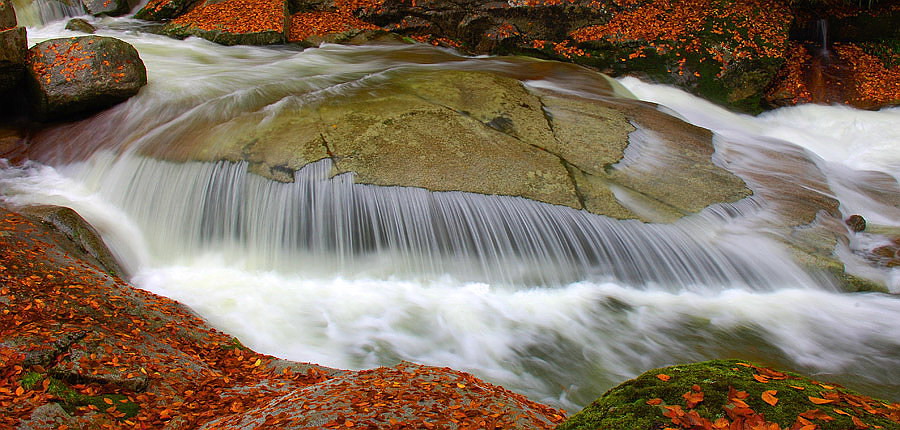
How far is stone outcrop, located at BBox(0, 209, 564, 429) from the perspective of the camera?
3537 millimetres

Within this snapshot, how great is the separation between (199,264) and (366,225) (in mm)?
2228

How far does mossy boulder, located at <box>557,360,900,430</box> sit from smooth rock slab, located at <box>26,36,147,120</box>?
975 centimetres

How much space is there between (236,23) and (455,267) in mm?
9520

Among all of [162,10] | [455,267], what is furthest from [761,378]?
[162,10]

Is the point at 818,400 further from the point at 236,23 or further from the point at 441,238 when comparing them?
the point at 236,23

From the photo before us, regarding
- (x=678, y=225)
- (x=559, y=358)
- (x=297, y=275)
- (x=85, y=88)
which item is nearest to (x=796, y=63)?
(x=678, y=225)

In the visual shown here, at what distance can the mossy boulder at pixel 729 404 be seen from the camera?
6.46 ft

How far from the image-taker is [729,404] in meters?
2.07

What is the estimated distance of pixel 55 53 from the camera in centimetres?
911

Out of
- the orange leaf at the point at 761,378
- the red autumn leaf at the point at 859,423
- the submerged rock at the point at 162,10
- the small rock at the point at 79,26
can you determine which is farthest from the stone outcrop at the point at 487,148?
the submerged rock at the point at 162,10

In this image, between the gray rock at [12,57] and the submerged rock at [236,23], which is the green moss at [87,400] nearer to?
the gray rock at [12,57]

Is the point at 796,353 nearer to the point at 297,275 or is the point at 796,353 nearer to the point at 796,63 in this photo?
the point at 297,275

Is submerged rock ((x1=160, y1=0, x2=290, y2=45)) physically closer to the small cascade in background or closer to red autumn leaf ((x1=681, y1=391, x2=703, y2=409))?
the small cascade in background

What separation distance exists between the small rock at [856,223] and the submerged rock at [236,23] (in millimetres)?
11877
